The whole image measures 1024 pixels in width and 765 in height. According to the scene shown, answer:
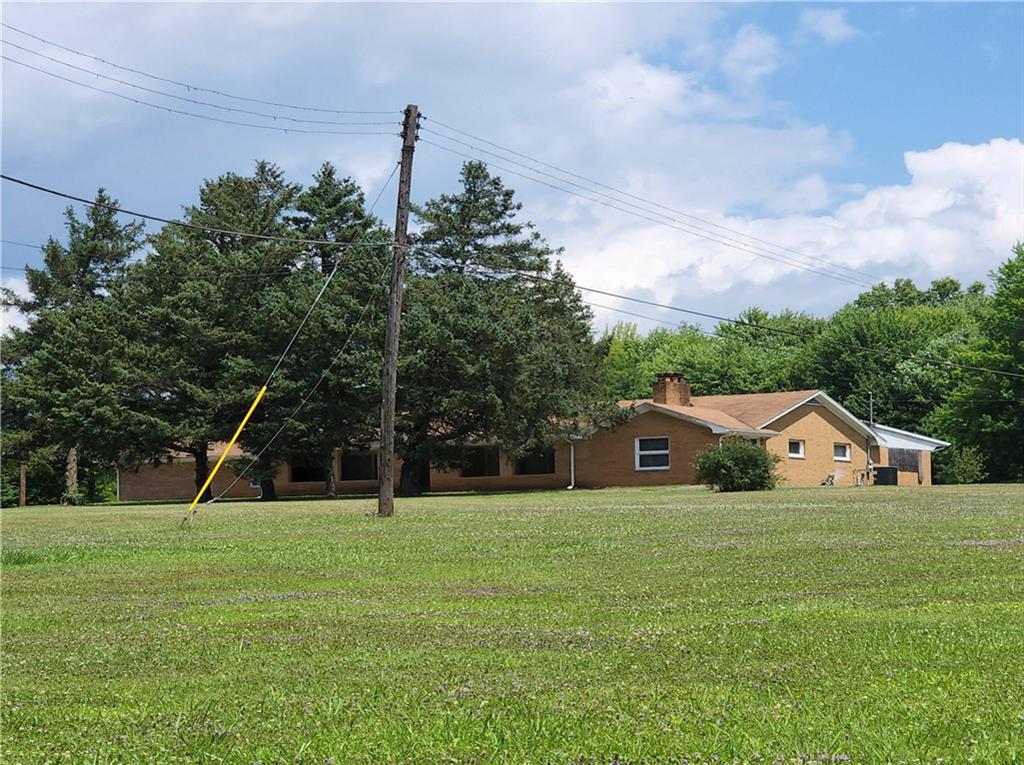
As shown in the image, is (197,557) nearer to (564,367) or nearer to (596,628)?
(596,628)

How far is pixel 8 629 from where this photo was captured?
10.2 m

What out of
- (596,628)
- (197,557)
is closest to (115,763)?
(596,628)

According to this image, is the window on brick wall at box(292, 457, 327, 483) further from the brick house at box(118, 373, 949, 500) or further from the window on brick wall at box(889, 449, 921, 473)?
the window on brick wall at box(889, 449, 921, 473)

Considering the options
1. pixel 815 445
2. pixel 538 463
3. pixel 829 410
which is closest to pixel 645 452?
pixel 538 463

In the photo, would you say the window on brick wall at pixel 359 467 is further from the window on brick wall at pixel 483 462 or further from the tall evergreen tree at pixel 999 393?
the tall evergreen tree at pixel 999 393

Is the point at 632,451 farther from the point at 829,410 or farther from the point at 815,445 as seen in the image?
the point at 829,410

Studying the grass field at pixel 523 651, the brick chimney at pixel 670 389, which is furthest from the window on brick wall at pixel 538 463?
the grass field at pixel 523 651

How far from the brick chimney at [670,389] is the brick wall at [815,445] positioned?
5180 millimetres

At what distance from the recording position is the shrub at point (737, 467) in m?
39.2

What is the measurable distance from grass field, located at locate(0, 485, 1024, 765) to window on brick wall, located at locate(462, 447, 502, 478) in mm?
38483

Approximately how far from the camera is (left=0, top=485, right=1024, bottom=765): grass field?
6090mm

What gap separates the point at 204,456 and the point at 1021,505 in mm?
36876

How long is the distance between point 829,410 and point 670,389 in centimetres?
780

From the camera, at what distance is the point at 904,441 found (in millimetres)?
65312
